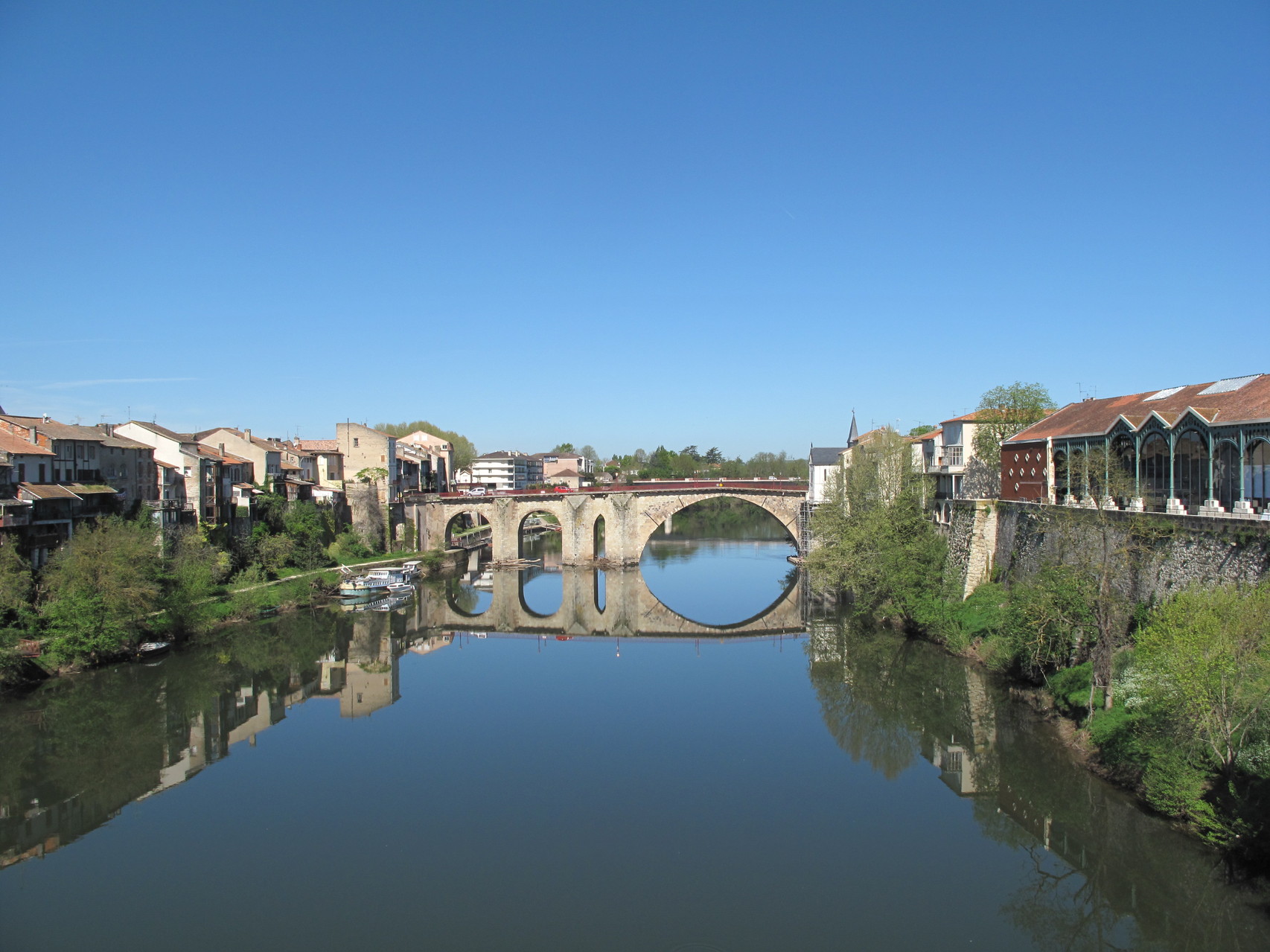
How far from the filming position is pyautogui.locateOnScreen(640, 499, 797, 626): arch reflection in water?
4231cm

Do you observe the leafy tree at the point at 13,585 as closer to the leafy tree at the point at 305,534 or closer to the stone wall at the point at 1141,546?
the leafy tree at the point at 305,534

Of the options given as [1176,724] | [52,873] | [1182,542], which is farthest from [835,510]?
[52,873]

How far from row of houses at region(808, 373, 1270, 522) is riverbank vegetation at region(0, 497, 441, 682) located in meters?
29.8

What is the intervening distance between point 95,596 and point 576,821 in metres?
19.0

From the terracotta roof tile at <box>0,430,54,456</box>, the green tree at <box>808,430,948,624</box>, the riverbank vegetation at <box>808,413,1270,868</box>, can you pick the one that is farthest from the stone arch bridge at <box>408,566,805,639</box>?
the terracotta roof tile at <box>0,430,54,456</box>

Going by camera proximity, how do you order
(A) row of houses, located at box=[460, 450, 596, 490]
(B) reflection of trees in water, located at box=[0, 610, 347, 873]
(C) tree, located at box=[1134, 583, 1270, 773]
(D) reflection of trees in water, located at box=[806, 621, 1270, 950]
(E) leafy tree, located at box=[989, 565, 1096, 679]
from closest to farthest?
1. (D) reflection of trees in water, located at box=[806, 621, 1270, 950]
2. (C) tree, located at box=[1134, 583, 1270, 773]
3. (B) reflection of trees in water, located at box=[0, 610, 347, 873]
4. (E) leafy tree, located at box=[989, 565, 1096, 679]
5. (A) row of houses, located at box=[460, 450, 596, 490]

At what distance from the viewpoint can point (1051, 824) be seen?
16609 mm

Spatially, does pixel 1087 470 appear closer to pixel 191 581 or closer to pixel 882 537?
pixel 882 537

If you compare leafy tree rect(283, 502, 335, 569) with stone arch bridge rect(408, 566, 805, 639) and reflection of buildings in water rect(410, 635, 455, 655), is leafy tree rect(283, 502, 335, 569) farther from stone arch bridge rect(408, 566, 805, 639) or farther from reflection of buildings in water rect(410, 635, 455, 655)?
reflection of buildings in water rect(410, 635, 455, 655)

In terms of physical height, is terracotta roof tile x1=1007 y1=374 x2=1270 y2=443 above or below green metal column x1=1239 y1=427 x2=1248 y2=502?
above

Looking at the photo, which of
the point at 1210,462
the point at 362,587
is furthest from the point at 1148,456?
the point at 362,587

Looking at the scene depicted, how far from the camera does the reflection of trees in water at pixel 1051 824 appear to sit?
13094mm

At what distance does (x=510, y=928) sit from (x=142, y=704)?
56.0 feet

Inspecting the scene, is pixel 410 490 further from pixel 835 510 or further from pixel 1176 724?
pixel 1176 724
